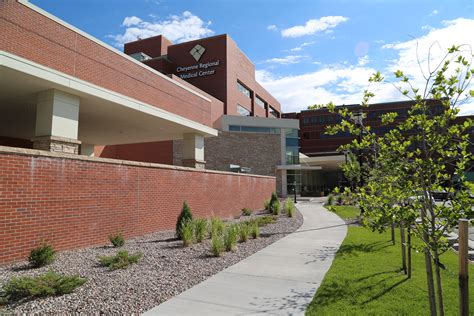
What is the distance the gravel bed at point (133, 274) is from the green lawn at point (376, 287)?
2395mm

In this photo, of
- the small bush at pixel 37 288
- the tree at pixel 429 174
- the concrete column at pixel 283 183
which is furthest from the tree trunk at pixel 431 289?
the concrete column at pixel 283 183

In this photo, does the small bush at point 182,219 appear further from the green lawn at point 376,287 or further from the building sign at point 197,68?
the building sign at point 197,68

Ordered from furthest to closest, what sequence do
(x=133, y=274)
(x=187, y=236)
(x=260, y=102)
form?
(x=260, y=102)
(x=187, y=236)
(x=133, y=274)

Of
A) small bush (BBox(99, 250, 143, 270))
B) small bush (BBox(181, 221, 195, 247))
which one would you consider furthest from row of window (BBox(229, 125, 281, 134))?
small bush (BBox(99, 250, 143, 270))

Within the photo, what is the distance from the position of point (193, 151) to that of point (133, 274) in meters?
12.9

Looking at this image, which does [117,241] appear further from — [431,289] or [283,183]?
[283,183]

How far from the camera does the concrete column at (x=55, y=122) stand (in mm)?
10641

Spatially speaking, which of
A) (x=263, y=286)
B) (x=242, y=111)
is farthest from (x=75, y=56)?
(x=242, y=111)

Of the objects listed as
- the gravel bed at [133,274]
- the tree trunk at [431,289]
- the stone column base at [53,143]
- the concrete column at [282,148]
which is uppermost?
the concrete column at [282,148]

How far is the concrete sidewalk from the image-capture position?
4.90m

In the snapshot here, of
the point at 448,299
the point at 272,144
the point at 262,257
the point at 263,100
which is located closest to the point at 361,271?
the point at 448,299

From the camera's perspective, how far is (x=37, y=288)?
5035 millimetres

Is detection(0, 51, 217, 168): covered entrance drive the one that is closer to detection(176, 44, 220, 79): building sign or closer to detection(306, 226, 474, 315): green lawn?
detection(306, 226, 474, 315): green lawn

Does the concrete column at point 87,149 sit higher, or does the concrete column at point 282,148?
the concrete column at point 282,148
